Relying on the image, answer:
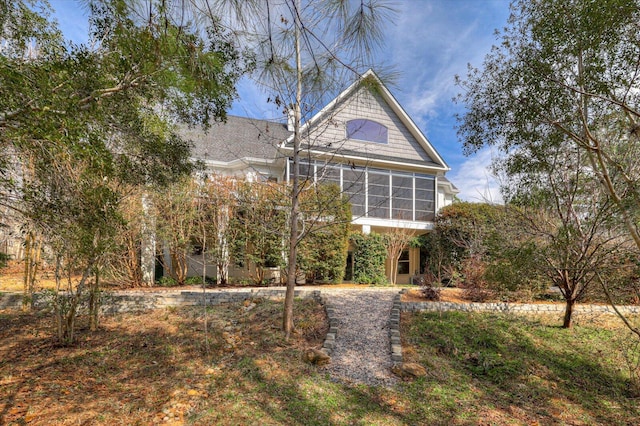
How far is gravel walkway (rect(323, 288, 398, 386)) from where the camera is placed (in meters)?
4.91

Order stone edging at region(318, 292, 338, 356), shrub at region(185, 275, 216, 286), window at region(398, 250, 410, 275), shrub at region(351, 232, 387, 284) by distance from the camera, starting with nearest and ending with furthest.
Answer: stone edging at region(318, 292, 338, 356)
shrub at region(185, 275, 216, 286)
shrub at region(351, 232, 387, 284)
window at region(398, 250, 410, 275)

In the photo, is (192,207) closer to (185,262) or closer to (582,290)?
(185,262)

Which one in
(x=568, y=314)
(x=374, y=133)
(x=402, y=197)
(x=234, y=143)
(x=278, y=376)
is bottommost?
(x=278, y=376)

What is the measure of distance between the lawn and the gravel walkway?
33cm

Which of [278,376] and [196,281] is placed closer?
[278,376]

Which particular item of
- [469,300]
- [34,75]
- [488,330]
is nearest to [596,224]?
[488,330]

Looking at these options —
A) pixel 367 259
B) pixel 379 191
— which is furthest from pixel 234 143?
pixel 367 259

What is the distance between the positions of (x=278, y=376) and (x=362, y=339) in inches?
82.7

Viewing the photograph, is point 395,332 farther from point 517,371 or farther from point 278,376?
point 278,376

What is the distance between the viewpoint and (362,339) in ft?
20.1

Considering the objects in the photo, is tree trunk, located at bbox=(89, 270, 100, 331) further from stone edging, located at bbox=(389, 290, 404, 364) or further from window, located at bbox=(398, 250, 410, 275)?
window, located at bbox=(398, 250, 410, 275)

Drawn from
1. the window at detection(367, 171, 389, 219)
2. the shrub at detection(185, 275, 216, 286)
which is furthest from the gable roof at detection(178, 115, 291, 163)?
the shrub at detection(185, 275, 216, 286)

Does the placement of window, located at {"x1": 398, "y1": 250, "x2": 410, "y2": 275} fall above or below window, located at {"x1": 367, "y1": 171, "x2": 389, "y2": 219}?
below

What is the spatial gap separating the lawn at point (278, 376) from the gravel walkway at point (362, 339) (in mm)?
330
